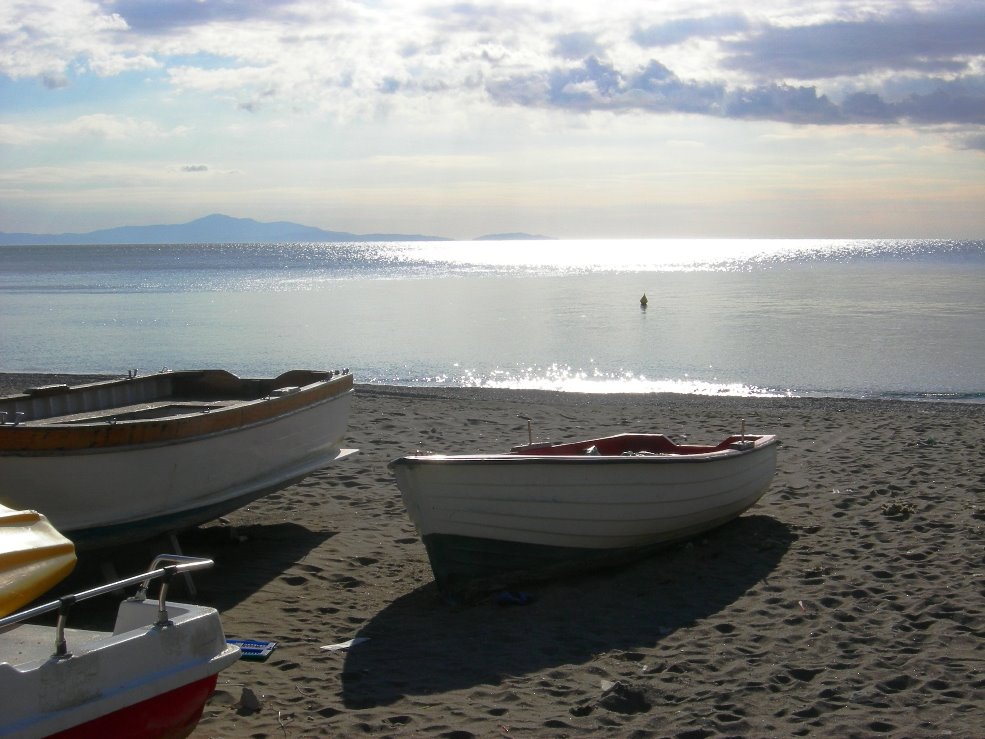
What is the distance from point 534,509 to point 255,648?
2.22 meters

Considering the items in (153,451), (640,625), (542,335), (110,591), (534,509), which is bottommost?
(640,625)

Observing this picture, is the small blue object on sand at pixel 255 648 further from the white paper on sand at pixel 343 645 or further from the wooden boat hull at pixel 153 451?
the wooden boat hull at pixel 153 451

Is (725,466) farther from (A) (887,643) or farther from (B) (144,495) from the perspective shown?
(B) (144,495)

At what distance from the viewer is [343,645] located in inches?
263

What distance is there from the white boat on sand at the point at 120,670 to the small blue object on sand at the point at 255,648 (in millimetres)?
1679

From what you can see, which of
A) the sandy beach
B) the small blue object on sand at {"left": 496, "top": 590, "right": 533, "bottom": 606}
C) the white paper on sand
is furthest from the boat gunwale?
the white paper on sand

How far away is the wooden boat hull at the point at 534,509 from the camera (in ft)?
23.9

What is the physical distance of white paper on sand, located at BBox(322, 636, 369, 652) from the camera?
659 centimetres

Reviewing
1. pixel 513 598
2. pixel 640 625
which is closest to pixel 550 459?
pixel 513 598

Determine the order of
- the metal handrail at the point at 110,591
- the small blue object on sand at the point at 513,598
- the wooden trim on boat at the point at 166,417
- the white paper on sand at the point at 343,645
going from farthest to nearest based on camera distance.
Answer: the small blue object on sand at the point at 513,598
the wooden trim on boat at the point at 166,417
the white paper on sand at the point at 343,645
the metal handrail at the point at 110,591

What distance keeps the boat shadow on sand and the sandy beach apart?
0.07ft

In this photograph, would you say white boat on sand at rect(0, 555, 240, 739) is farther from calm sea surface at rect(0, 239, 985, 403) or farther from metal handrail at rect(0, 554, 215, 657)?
calm sea surface at rect(0, 239, 985, 403)

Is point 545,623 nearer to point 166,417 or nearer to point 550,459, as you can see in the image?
point 550,459

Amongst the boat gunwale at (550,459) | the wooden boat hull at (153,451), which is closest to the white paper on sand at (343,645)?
the boat gunwale at (550,459)
